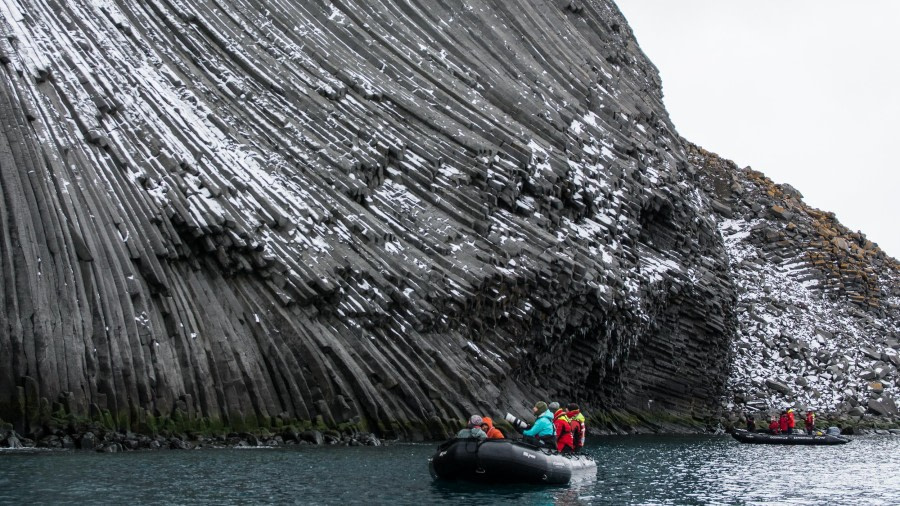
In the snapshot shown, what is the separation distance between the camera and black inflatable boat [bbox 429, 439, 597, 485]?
84.9ft

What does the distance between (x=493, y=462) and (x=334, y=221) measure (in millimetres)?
21506

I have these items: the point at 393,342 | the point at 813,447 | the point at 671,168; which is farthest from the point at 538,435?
the point at 671,168

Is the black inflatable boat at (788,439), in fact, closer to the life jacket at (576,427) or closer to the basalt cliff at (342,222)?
the basalt cliff at (342,222)

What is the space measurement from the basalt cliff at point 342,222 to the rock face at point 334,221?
110 millimetres

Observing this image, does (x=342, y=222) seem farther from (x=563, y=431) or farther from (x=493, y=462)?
(x=493, y=462)

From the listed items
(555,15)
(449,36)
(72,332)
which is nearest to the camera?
(72,332)

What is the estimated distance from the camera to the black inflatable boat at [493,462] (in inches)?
1019

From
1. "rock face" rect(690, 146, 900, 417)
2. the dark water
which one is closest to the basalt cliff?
the dark water

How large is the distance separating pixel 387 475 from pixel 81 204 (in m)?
14.7

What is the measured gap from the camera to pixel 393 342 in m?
44.1

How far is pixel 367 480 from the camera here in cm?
2677

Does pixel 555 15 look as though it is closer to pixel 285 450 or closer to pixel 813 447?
pixel 813 447

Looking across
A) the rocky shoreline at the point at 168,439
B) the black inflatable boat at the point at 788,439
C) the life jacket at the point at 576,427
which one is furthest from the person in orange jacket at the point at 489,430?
the black inflatable boat at the point at 788,439

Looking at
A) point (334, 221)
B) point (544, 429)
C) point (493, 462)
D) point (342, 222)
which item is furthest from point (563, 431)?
point (342, 222)
